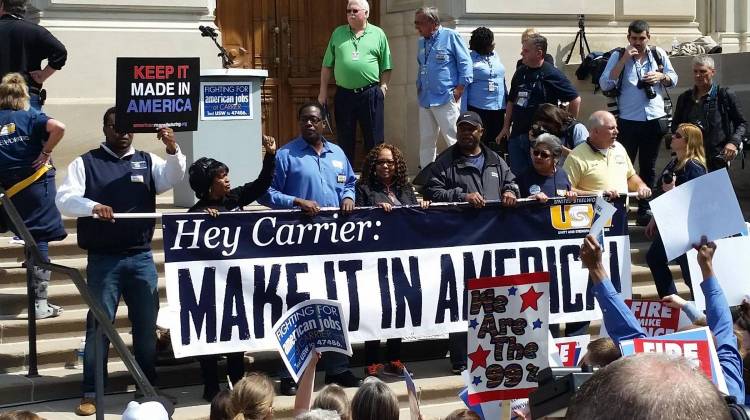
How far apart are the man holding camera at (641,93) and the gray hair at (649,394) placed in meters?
10.1

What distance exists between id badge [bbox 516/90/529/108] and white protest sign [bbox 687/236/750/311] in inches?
169

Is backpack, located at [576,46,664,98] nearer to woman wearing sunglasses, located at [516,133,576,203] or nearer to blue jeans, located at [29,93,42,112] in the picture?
woman wearing sunglasses, located at [516,133,576,203]

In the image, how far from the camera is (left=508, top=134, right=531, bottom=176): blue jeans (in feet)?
36.2

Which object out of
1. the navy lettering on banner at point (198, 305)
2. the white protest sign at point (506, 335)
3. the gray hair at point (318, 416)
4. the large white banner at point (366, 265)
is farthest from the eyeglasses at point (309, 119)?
the gray hair at point (318, 416)

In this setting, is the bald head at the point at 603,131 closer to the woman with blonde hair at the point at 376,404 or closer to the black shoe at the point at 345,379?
the black shoe at the point at 345,379

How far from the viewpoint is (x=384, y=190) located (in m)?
8.77

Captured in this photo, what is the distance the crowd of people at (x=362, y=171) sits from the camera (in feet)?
19.1

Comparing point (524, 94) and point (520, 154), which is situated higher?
point (524, 94)

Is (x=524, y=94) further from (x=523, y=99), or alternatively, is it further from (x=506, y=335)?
(x=506, y=335)

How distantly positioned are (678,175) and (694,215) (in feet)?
12.8

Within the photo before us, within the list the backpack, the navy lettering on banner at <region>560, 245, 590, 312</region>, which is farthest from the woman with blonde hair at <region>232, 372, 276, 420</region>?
the backpack

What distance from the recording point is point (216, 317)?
7926mm

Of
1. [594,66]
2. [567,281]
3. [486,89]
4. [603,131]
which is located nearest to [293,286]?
[567,281]

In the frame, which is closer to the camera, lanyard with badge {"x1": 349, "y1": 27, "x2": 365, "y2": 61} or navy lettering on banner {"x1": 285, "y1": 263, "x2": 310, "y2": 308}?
navy lettering on banner {"x1": 285, "y1": 263, "x2": 310, "y2": 308}
